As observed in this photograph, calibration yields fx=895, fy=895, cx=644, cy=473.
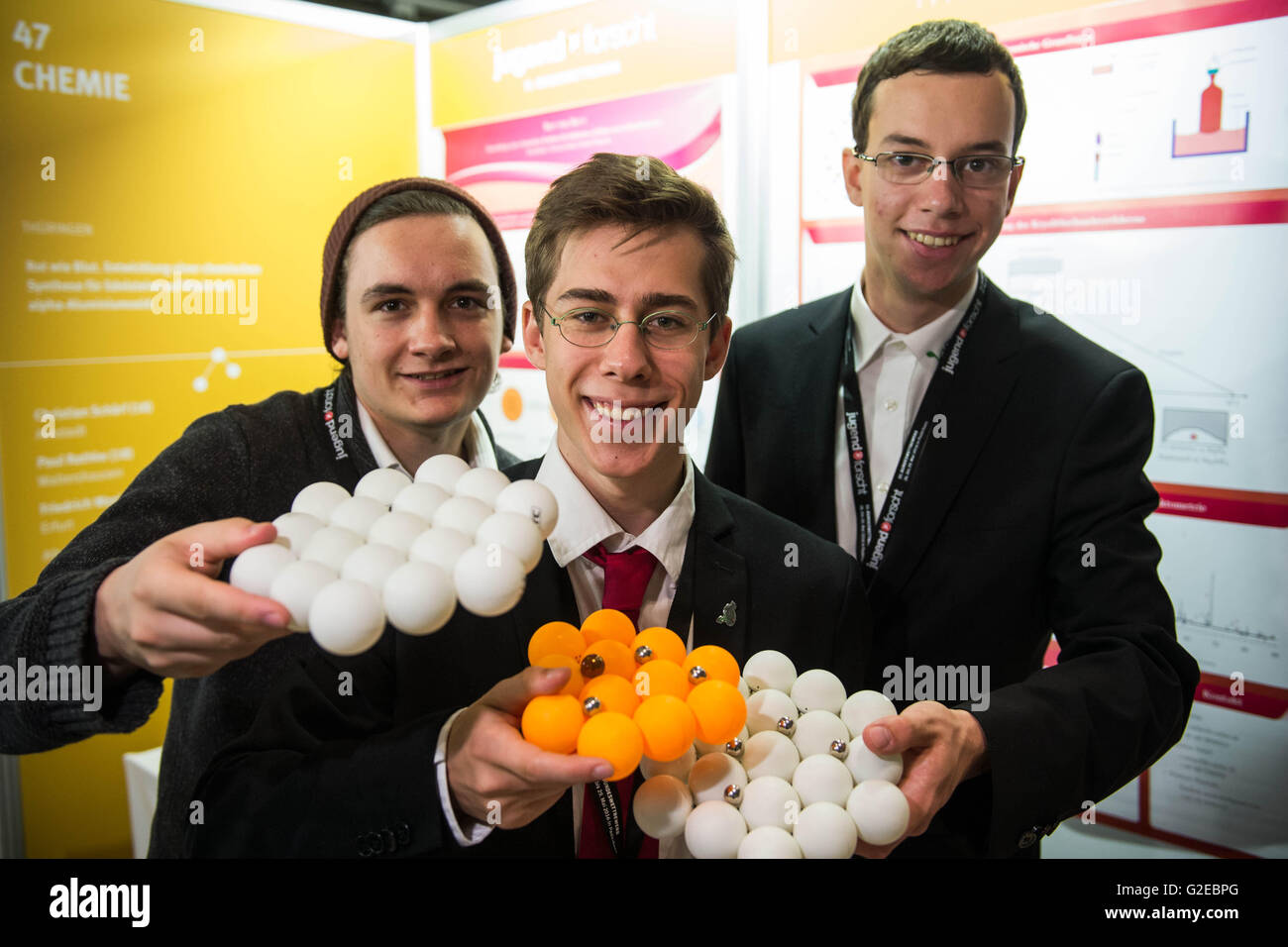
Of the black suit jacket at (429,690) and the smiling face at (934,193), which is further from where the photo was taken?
the smiling face at (934,193)

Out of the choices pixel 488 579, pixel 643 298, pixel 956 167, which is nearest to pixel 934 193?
pixel 956 167

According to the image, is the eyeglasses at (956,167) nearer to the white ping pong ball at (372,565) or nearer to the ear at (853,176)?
the ear at (853,176)

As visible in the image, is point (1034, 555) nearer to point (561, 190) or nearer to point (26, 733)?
point (561, 190)

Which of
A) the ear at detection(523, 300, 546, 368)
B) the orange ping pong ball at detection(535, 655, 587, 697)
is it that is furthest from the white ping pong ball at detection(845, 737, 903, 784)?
the ear at detection(523, 300, 546, 368)

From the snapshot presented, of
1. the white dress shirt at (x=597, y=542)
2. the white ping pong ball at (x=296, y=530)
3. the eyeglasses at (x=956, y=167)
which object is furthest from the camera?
the eyeglasses at (x=956, y=167)

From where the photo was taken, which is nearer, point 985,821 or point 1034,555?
point 985,821

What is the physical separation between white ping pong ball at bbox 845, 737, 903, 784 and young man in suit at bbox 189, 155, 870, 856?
0.90 ft

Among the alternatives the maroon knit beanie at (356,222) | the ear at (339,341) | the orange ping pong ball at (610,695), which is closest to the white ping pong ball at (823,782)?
the orange ping pong ball at (610,695)

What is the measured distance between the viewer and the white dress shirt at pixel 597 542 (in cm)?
127

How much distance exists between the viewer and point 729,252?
4.31 ft

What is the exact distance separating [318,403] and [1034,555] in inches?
47.8

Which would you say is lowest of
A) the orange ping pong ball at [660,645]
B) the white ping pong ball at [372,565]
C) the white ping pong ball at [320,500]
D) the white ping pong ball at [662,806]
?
the white ping pong ball at [662,806]

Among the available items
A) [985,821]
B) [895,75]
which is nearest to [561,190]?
[895,75]

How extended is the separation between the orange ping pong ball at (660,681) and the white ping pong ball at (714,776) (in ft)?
0.32
